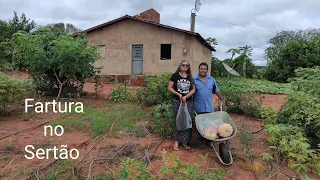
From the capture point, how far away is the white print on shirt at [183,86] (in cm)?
406

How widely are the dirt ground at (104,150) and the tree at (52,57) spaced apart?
221 cm

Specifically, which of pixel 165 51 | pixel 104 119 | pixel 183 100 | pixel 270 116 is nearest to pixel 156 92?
pixel 104 119

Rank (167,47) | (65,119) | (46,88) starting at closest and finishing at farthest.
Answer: (65,119) → (46,88) → (167,47)

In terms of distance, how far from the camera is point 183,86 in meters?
4.06

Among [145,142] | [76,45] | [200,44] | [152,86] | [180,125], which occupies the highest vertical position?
[200,44]

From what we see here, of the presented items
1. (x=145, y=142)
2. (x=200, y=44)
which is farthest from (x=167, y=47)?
(x=145, y=142)

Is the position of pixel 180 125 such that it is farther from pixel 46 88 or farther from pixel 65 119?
pixel 46 88

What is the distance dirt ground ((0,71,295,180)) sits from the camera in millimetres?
3279

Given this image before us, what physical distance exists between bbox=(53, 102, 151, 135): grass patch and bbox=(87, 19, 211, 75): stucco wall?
7604 millimetres

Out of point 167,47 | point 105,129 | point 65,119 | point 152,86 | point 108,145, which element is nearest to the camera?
point 108,145

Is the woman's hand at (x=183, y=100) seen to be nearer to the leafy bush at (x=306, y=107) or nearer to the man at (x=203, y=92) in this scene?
the man at (x=203, y=92)

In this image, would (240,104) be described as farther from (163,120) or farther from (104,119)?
(104,119)

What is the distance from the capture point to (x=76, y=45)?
6988 mm

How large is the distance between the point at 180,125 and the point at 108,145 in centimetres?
124
